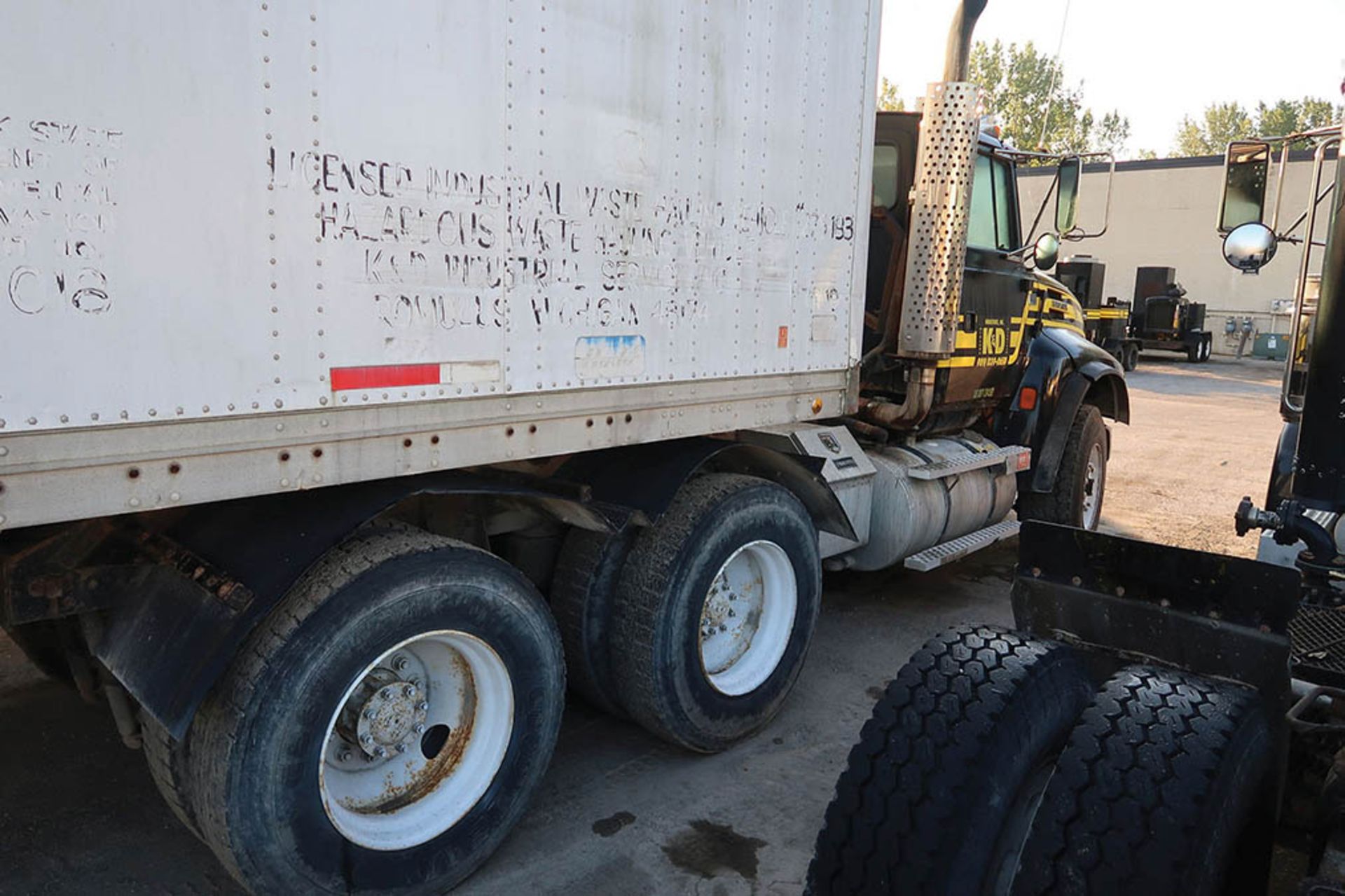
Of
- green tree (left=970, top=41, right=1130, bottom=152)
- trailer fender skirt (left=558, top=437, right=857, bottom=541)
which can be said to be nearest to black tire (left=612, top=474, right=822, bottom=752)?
trailer fender skirt (left=558, top=437, right=857, bottom=541)

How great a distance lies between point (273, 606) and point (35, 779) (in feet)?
6.35

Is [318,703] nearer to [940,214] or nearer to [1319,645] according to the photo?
[1319,645]

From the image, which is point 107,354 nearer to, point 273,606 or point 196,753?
point 273,606

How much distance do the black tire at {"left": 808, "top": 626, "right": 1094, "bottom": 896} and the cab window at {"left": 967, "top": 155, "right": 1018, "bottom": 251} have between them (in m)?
4.04

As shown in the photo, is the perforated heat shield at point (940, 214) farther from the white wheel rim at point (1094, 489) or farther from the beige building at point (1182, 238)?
the beige building at point (1182, 238)

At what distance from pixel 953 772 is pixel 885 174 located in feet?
14.3

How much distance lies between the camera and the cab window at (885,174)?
19.3 feet

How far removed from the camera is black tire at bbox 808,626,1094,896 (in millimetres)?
2305

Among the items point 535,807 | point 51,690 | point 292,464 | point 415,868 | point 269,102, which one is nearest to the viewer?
point 269,102

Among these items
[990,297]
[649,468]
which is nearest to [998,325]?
[990,297]

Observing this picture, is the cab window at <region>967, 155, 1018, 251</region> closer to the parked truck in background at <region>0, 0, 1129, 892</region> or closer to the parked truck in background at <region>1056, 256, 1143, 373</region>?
the parked truck in background at <region>0, 0, 1129, 892</region>

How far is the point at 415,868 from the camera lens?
3104 millimetres

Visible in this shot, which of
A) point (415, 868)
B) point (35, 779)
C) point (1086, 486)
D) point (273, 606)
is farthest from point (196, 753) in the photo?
point (1086, 486)

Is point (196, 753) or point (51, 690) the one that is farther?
point (51, 690)
